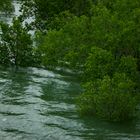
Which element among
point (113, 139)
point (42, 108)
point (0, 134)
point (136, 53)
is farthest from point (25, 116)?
point (136, 53)

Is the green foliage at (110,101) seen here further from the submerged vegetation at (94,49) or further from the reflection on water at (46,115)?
the reflection on water at (46,115)

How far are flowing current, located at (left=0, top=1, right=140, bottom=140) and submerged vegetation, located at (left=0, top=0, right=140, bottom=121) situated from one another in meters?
0.68

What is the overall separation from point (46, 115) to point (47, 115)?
0.12ft

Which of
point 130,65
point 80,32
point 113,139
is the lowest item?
point 113,139

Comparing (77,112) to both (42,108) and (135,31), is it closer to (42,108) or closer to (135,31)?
(42,108)

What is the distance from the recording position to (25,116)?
1666 cm

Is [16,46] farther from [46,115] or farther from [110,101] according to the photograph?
[110,101]

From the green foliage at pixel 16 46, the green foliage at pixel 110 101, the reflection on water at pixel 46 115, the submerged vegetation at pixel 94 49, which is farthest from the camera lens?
the green foliage at pixel 16 46

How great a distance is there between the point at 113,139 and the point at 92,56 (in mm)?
5199

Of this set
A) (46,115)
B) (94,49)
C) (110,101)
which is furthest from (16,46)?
(110,101)

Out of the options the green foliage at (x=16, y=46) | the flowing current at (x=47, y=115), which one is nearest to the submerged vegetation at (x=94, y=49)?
the green foliage at (x=16, y=46)

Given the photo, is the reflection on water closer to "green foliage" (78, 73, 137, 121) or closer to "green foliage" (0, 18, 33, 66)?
"green foliage" (78, 73, 137, 121)

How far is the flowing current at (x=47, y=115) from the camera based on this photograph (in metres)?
14.6

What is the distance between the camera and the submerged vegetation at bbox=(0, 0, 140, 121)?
16359 millimetres
